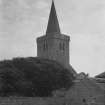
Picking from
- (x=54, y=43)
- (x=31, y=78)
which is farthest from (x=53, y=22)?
(x=31, y=78)

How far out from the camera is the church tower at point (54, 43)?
69.5 m

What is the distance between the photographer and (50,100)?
24.5 metres

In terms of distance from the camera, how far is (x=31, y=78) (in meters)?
33.8

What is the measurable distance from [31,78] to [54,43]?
3723 cm

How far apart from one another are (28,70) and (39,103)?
11.4m

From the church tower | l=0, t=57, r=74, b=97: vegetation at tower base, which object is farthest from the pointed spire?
l=0, t=57, r=74, b=97: vegetation at tower base

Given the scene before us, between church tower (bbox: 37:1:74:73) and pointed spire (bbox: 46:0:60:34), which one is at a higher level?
pointed spire (bbox: 46:0:60:34)

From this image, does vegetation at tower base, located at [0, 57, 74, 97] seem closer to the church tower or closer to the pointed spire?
the church tower

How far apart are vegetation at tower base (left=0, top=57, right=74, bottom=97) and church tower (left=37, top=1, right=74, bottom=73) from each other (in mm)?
32005

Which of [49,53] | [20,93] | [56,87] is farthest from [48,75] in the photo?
[49,53]

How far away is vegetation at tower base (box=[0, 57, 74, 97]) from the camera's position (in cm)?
3162

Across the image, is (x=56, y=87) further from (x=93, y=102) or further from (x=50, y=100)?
(x=50, y=100)

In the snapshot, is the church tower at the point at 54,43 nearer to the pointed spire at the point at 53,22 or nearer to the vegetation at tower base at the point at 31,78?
the pointed spire at the point at 53,22

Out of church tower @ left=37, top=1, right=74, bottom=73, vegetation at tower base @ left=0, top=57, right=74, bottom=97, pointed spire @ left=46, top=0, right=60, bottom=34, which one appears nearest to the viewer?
vegetation at tower base @ left=0, top=57, right=74, bottom=97
